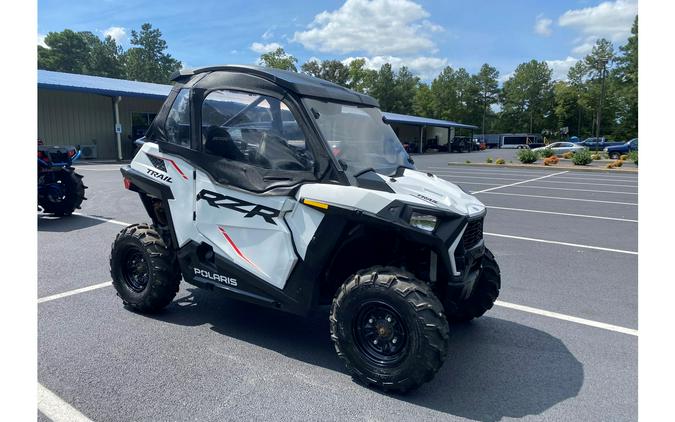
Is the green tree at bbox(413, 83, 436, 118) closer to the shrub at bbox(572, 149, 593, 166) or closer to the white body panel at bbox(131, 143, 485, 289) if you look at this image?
the shrub at bbox(572, 149, 593, 166)

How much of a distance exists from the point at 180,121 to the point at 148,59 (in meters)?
112

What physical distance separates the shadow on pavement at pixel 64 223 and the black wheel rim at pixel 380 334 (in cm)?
654

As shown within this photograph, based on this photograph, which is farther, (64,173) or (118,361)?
(64,173)

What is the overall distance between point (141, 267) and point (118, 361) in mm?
1139

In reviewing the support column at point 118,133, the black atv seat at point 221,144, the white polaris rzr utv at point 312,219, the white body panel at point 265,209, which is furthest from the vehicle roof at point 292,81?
the support column at point 118,133

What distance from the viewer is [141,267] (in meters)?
4.44

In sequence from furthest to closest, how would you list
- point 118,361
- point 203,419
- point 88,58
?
point 88,58 < point 118,361 < point 203,419

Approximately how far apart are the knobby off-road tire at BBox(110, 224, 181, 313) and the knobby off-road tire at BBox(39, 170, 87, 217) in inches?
202

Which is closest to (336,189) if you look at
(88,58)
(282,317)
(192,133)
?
(192,133)

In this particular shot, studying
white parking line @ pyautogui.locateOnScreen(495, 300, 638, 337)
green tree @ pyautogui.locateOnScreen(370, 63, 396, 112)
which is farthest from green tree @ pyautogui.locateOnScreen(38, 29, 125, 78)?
white parking line @ pyautogui.locateOnScreen(495, 300, 638, 337)

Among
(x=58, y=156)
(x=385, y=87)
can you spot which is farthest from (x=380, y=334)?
(x=385, y=87)

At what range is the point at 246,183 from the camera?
141 inches

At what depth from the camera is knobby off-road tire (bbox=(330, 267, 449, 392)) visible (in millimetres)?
2971

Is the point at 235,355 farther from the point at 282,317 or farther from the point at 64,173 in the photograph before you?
the point at 64,173
